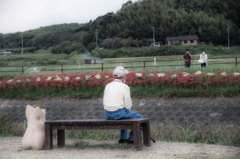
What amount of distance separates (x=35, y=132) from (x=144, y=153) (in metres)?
2.22

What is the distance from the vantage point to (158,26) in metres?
105

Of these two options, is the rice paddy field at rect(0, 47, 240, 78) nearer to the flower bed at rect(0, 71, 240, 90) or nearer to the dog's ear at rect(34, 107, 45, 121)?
the flower bed at rect(0, 71, 240, 90)

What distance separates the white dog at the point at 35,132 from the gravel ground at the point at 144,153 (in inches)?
→ 6.7

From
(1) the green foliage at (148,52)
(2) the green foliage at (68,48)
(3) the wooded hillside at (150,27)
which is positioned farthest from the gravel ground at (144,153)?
(2) the green foliage at (68,48)

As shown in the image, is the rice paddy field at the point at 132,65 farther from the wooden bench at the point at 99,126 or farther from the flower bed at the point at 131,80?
the wooden bench at the point at 99,126

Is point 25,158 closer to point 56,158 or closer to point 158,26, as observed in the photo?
point 56,158

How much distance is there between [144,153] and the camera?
6.21m

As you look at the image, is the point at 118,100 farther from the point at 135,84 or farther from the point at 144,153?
the point at 135,84

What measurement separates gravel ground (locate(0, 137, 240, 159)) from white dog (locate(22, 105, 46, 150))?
170mm

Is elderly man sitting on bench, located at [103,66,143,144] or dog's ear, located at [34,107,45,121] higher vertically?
elderly man sitting on bench, located at [103,66,143,144]

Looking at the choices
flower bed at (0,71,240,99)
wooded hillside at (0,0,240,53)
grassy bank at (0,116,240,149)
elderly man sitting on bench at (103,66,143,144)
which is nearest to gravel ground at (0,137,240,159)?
grassy bank at (0,116,240,149)

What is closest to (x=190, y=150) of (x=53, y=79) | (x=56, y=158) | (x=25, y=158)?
(x=56, y=158)

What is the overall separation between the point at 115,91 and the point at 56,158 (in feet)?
5.07

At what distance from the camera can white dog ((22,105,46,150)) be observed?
273 inches
